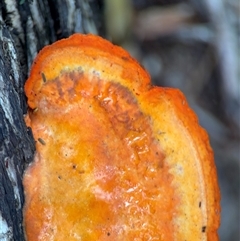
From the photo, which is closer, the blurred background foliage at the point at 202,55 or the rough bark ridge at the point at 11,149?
the rough bark ridge at the point at 11,149

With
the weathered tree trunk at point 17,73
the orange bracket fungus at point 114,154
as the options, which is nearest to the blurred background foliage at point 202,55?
the weathered tree trunk at point 17,73

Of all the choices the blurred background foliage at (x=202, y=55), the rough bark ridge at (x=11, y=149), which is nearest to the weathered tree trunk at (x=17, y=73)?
the rough bark ridge at (x=11, y=149)

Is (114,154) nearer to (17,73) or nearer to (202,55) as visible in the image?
(17,73)

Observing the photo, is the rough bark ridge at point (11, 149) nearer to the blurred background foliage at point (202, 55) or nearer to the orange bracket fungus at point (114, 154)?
the orange bracket fungus at point (114, 154)

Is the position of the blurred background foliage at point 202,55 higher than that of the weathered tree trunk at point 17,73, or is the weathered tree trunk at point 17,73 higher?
the weathered tree trunk at point 17,73

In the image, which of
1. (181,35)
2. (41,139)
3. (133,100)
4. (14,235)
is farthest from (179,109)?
(181,35)

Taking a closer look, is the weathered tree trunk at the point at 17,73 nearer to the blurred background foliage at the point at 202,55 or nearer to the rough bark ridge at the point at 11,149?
the rough bark ridge at the point at 11,149

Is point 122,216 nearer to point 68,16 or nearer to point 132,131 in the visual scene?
point 132,131
